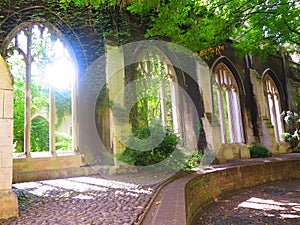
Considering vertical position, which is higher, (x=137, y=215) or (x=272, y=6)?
(x=272, y=6)

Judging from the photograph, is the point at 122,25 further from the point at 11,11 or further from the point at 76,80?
the point at 11,11

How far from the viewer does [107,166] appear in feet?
21.5

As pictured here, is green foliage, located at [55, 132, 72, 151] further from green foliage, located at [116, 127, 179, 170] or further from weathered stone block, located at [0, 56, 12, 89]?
weathered stone block, located at [0, 56, 12, 89]

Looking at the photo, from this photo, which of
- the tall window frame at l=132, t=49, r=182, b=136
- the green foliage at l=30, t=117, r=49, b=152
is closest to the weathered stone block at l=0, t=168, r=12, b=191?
the tall window frame at l=132, t=49, r=182, b=136

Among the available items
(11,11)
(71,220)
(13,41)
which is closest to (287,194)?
(71,220)

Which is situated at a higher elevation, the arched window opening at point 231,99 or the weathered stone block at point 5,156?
the arched window opening at point 231,99

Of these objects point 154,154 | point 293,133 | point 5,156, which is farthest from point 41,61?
point 293,133

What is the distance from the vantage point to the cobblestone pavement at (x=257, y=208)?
402 cm

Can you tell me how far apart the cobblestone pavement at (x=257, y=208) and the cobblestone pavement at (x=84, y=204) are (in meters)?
1.34

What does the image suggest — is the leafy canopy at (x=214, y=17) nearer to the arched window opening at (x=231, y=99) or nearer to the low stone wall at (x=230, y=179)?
the low stone wall at (x=230, y=179)

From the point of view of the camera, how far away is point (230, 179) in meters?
6.21

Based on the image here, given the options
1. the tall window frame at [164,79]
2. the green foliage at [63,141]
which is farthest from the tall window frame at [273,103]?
the green foliage at [63,141]

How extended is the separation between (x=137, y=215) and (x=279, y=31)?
7143mm

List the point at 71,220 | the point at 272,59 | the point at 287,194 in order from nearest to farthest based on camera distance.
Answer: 1. the point at 71,220
2. the point at 287,194
3. the point at 272,59
